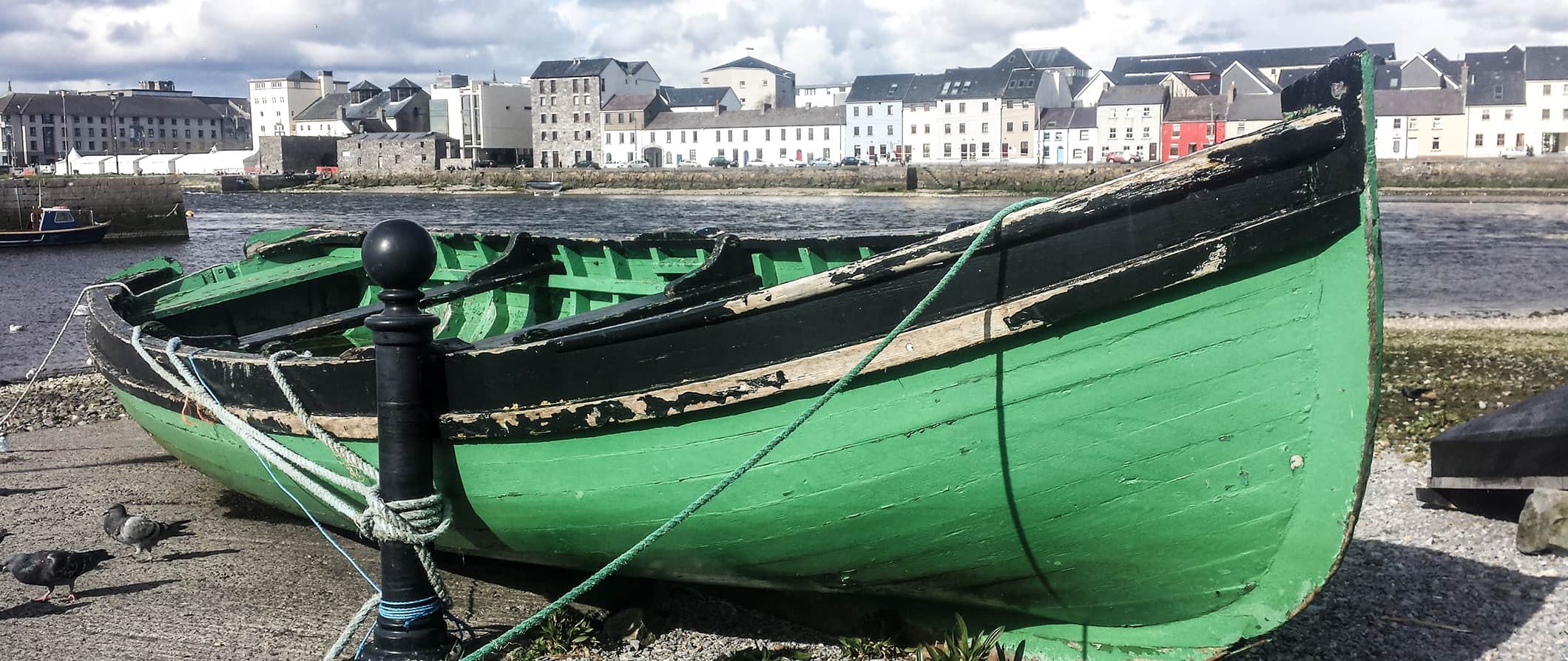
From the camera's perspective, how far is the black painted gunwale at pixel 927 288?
130 inches

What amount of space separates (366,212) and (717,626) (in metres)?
53.7

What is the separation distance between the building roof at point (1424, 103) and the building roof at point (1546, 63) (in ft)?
14.3

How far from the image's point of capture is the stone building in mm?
90375

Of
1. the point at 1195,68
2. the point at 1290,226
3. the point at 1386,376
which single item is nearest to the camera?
the point at 1290,226

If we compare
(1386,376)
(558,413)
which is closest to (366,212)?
(1386,376)

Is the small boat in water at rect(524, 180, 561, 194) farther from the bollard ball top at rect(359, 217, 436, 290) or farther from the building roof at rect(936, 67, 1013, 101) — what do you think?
the bollard ball top at rect(359, 217, 436, 290)

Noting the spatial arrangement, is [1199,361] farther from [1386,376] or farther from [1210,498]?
[1386,376]

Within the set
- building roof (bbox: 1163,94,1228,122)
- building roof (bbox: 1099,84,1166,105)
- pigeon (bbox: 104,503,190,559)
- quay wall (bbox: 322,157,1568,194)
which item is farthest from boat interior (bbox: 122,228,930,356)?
building roof (bbox: 1099,84,1166,105)

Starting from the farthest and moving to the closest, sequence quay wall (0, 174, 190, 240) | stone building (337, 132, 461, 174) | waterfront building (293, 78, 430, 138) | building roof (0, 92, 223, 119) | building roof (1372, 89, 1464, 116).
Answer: building roof (0, 92, 223, 119) → waterfront building (293, 78, 430, 138) → stone building (337, 132, 461, 174) → building roof (1372, 89, 1464, 116) → quay wall (0, 174, 190, 240)

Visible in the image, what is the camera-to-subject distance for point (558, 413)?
154 inches

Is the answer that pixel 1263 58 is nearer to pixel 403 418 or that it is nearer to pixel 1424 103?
pixel 1424 103

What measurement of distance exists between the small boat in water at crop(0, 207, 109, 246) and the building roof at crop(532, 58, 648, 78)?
6137cm

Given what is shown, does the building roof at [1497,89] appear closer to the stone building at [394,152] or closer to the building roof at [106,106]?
the stone building at [394,152]

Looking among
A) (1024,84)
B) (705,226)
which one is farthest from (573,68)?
(705,226)
